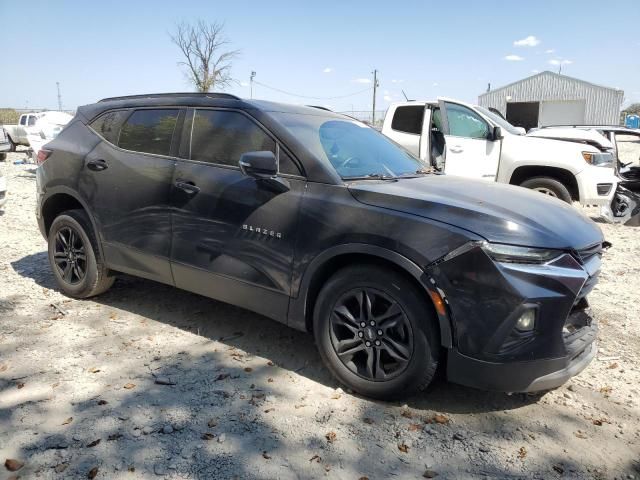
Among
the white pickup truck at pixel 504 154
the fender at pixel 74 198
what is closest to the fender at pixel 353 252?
the fender at pixel 74 198

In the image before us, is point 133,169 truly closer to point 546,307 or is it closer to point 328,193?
point 328,193

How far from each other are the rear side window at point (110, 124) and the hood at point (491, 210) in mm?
2393

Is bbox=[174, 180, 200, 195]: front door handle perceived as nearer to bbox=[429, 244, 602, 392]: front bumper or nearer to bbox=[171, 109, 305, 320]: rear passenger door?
bbox=[171, 109, 305, 320]: rear passenger door

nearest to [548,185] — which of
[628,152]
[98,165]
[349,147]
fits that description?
[349,147]

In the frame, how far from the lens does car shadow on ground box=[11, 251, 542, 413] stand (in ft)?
10.5

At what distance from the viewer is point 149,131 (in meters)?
4.21

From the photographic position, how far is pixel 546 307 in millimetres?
2621

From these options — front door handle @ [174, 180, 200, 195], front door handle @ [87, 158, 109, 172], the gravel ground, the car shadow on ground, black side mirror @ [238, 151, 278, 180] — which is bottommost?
the gravel ground

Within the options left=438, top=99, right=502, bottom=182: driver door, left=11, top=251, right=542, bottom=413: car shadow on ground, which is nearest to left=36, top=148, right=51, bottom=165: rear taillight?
left=11, top=251, right=542, bottom=413: car shadow on ground

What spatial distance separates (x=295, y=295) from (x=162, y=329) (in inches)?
59.9

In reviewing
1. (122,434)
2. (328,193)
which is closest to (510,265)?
(328,193)

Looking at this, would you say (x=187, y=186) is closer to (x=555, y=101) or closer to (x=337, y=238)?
(x=337, y=238)

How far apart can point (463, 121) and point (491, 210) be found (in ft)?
19.9

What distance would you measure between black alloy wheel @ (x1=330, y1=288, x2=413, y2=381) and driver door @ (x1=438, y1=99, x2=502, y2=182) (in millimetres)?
5560
